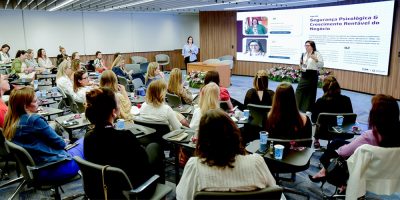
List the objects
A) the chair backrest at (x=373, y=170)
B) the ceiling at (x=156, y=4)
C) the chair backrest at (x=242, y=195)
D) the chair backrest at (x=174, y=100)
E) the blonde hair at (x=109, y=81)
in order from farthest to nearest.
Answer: the ceiling at (x=156, y=4) → the chair backrest at (x=174, y=100) → the blonde hair at (x=109, y=81) → the chair backrest at (x=373, y=170) → the chair backrest at (x=242, y=195)

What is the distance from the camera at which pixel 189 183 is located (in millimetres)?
1984

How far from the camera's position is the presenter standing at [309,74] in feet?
21.1

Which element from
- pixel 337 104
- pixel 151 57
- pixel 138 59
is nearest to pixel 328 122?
pixel 337 104

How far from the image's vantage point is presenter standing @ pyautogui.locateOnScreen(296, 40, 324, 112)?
6.44 m

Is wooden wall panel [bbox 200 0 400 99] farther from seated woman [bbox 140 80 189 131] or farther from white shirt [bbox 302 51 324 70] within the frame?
seated woman [bbox 140 80 189 131]

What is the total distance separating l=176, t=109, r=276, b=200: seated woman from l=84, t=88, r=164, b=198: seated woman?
58 cm

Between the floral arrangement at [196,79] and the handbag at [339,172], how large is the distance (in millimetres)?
7549

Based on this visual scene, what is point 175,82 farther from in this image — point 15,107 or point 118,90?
point 15,107

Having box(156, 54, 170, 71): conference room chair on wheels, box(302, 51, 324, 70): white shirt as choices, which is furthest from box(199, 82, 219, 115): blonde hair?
box(156, 54, 170, 71): conference room chair on wheels

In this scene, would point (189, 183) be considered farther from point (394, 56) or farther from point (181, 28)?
point (181, 28)

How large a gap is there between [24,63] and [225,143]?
948cm

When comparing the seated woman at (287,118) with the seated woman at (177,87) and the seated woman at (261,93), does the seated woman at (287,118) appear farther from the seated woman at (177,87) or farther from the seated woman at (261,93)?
the seated woman at (177,87)

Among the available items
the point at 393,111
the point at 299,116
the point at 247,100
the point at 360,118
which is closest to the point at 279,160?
the point at 299,116

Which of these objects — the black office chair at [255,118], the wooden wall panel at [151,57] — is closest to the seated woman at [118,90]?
the black office chair at [255,118]
